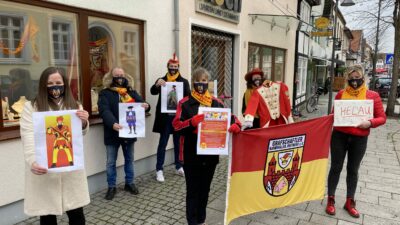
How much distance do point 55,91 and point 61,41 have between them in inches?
84.4

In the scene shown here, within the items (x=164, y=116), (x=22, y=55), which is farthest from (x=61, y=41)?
(x=164, y=116)

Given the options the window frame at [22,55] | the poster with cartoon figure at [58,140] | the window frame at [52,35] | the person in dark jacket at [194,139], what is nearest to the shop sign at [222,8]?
the window frame at [52,35]

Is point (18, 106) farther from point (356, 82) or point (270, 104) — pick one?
point (356, 82)

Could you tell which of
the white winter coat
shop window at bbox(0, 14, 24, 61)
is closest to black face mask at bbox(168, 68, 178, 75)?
shop window at bbox(0, 14, 24, 61)

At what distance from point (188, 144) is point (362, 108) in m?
2.10

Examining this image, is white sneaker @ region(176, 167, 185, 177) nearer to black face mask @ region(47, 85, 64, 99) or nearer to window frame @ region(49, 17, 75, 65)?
window frame @ region(49, 17, 75, 65)

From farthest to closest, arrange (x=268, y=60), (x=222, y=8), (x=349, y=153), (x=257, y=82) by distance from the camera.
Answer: (x=268, y=60)
(x=222, y=8)
(x=257, y=82)
(x=349, y=153)

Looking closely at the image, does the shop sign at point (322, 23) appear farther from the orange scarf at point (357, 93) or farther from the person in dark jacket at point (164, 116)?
the orange scarf at point (357, 93)

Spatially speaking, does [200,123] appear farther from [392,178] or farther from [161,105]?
[392,178]

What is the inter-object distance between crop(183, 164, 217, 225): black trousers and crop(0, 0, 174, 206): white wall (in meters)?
1.87

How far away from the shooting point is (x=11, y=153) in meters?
3.77

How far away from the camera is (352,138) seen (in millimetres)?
3982

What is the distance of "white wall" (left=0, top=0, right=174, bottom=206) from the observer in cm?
377

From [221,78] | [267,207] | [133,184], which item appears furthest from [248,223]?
[221,78]
